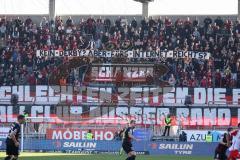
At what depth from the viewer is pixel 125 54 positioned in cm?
4828

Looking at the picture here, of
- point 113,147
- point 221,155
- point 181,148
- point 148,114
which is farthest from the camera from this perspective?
point 148,114

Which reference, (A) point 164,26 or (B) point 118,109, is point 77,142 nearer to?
(B) point 118,109

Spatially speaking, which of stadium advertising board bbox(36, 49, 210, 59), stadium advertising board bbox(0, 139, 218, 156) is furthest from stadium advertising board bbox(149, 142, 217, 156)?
stadium advertising board bbox(36, 49, 210, 59)

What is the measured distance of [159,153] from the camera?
37625 millimetres

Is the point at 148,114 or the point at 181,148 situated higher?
the point at 148,114

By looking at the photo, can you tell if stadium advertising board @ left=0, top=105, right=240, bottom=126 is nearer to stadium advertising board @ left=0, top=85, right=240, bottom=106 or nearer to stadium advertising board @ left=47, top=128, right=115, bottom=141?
stadium advertising board @ left=0, top=85, right=240, bottom=106

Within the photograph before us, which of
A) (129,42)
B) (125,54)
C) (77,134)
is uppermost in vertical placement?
(129,42)

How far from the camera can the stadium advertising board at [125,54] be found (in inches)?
1869

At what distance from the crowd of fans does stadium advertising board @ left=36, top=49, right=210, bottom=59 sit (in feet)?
1.10

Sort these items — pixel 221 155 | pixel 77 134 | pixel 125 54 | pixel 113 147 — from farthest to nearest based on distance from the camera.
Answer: pixel 125 54, pixel 77 134, pixel 113 147, pixel 221 155

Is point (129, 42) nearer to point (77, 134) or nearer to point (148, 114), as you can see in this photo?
point (148, 114)

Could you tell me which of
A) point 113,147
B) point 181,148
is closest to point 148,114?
point 113,147

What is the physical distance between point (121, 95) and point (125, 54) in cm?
299

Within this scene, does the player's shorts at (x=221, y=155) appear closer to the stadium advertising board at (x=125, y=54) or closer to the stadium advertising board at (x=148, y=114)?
the stadium advertising board at (x=148, y=114)
